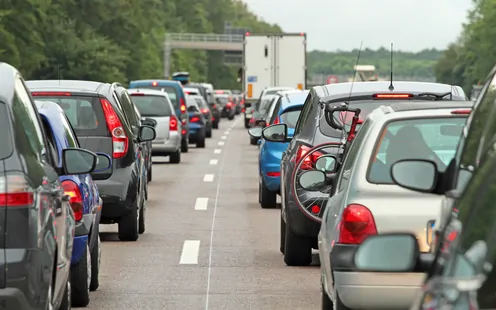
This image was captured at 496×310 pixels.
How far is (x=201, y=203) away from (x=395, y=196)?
12651 mm

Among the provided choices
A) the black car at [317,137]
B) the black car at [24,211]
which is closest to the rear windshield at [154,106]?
the black car at [317,137]

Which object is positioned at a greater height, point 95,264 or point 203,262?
point 95,264

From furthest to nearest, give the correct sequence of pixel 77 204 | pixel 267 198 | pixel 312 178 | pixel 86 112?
pixel 267 198, pixel 86 112, pixel 312 178, pixel 77 204

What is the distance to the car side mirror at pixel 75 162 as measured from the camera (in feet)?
24.7

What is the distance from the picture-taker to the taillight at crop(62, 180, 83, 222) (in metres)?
8.91

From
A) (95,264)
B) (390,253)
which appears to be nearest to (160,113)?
(95,264)

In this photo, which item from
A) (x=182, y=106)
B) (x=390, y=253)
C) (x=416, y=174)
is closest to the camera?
(x=390, y=253)

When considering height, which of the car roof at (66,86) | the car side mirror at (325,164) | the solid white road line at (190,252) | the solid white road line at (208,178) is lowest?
Answer: the solid white road line at (208,178)

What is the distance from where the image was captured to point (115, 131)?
13.7m

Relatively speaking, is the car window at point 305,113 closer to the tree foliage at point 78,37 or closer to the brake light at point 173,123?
the brake light at point 173,123

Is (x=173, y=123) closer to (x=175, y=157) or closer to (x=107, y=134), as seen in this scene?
(x=175, y=157)

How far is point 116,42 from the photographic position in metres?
73.1

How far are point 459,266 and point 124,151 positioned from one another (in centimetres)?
1064

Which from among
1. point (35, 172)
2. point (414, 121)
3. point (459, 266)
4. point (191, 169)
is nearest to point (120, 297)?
point (414, 121)
